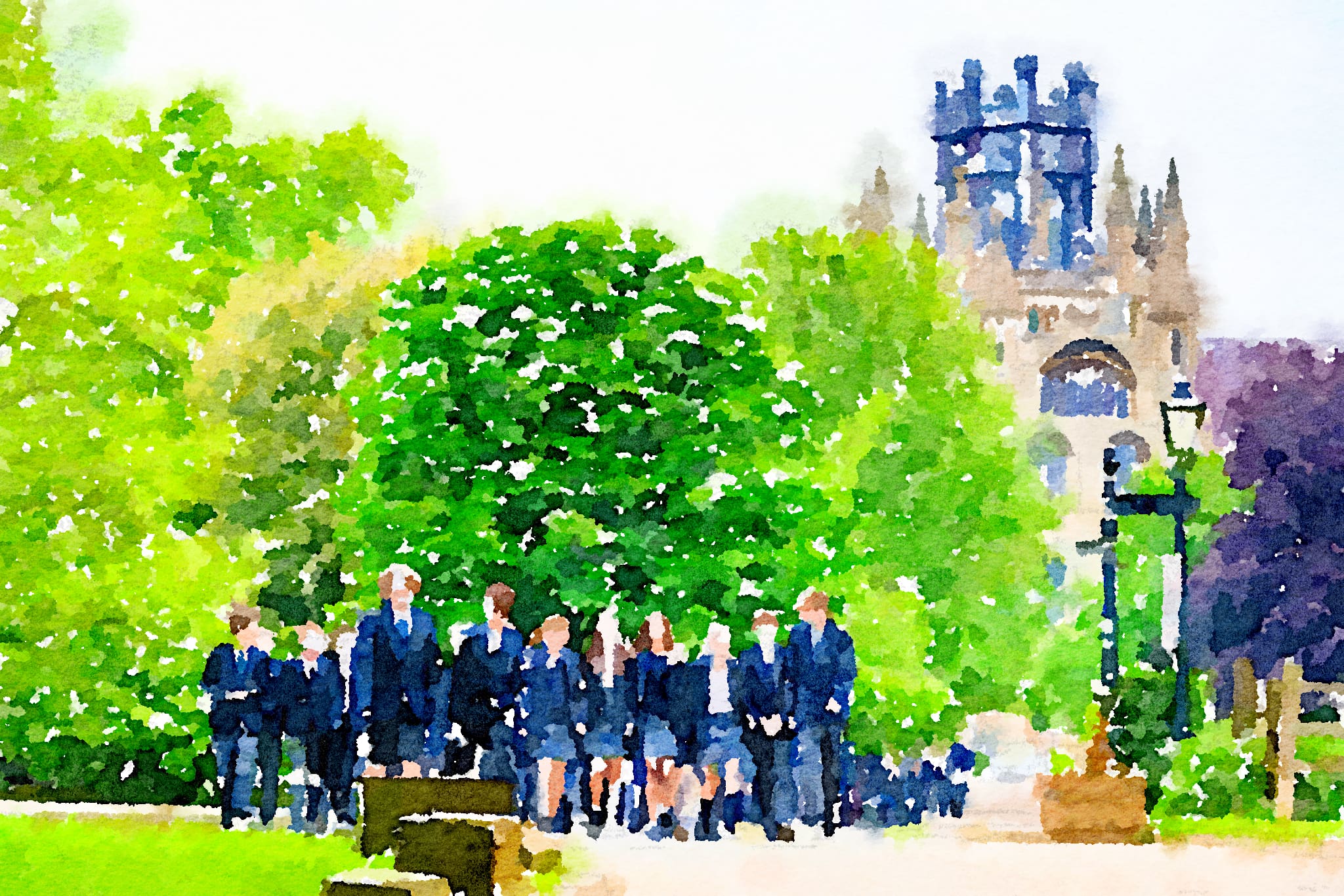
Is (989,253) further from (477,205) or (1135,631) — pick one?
(477,205)

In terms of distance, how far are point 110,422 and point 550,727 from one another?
440 cm

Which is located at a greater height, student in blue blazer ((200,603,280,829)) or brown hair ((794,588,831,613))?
brown hair ((794,588,831,613))

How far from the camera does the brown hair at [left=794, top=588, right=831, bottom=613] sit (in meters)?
14.5

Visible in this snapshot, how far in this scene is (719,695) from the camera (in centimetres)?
1128

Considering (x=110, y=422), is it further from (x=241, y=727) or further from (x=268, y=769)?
(x=268, y=769)

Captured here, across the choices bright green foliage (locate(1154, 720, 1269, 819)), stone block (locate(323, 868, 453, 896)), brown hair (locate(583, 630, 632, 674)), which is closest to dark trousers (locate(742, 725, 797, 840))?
brown hair (locate(583, 630, 632, 674))

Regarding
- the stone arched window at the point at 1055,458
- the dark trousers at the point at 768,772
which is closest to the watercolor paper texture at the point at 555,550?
the dark trousers at the point at 768,772

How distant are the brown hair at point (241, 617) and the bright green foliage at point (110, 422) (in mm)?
471

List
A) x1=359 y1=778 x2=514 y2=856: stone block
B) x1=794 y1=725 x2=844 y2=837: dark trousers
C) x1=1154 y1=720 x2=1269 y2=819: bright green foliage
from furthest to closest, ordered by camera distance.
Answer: x1=1154 y1=720 x2=1269 y2=819: bright green foliage < x1=794 y1=725 x2=844 y2=837: dark trousers < x1=359 y1=778 x2=514 y2=856: stone block

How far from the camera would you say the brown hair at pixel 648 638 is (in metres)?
12.5

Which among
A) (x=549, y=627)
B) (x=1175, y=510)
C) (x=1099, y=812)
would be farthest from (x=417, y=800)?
(x=1175, y=510)

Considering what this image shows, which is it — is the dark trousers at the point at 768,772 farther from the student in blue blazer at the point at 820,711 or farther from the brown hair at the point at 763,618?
the brown hair at the point at 763,618

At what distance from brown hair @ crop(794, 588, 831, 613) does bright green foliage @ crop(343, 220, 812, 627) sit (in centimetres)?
167

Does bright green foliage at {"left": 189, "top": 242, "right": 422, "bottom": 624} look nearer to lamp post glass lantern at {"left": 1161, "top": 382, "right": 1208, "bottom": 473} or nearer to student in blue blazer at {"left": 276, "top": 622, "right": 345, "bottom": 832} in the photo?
student in blue blazer at {"left": 276, "top": 622, "right": 345, "bottom": 832}
